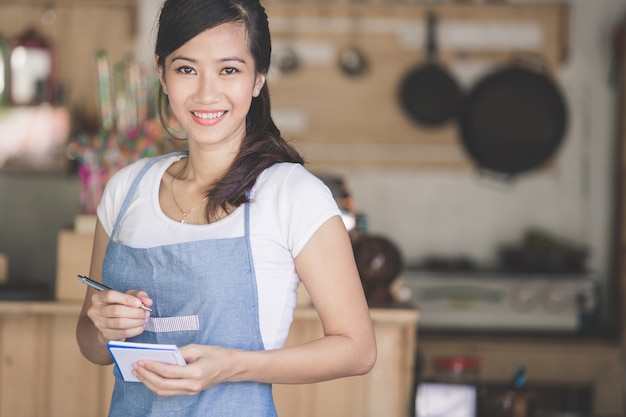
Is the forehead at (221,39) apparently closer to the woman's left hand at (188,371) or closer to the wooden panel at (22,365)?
the woman's left hand at (188,371)

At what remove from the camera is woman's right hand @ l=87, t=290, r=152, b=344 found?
4.87ft

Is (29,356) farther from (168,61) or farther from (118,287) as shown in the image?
(168,61)

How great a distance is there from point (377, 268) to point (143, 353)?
5.96 ft

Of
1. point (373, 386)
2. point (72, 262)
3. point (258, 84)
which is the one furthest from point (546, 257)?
point (258, 84)

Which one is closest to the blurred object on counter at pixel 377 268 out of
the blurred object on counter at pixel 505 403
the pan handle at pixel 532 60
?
the blurred object on counter at pixel 505 403

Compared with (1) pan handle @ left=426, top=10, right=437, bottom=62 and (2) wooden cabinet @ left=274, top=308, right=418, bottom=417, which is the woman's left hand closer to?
(2) wooden cabinet @ left=274, top=308, right=418, bottom=417

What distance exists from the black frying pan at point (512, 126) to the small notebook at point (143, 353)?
367cm

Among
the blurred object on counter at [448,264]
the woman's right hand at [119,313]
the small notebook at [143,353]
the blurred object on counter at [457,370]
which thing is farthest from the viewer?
the blurred object on counter at [448,264]

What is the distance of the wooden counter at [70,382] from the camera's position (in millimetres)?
2930

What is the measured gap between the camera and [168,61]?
157 centimetres

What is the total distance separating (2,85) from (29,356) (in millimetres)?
2432

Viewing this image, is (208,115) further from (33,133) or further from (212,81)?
(33,133)

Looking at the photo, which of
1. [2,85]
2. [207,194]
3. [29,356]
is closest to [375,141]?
[2,85]

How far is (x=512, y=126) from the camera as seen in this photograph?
4.88 m
